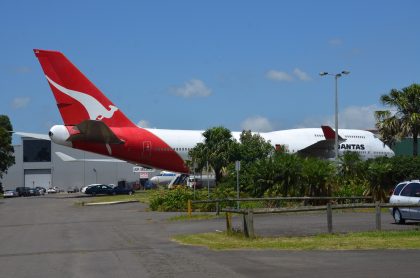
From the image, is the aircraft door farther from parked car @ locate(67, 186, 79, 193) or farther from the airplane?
parked car @ locate(67, 186, 79, 193)

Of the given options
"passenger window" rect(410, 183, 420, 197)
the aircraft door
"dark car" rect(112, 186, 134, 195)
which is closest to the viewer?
"passenger window" rect(410, 183, 420, 197)

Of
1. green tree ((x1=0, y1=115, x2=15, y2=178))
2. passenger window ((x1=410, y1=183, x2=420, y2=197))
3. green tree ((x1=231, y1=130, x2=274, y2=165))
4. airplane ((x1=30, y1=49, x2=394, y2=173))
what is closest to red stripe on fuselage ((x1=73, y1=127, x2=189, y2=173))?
airplane ((x1=30, y1=49, x2=394, y2=173))

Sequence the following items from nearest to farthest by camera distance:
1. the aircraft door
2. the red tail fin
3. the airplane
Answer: the red tail fin → the airplane → the aircraft door

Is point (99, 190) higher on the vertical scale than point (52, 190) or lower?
higher

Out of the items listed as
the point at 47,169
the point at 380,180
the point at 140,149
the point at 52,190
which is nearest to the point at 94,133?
the point at 140,149

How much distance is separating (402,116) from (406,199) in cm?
2411

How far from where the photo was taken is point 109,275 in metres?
10.8

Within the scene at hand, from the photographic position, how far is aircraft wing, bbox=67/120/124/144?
40.3m

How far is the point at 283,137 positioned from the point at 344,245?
1639 inches

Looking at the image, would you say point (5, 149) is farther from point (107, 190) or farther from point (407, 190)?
point (407, 190)

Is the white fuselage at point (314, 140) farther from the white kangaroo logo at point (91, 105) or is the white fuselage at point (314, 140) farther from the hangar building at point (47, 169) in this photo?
the hangar building at point (47, 169)

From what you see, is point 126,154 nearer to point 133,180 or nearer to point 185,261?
point 185,261

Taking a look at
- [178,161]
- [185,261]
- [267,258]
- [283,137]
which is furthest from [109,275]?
[283,137]

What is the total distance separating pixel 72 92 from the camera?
42.4m
